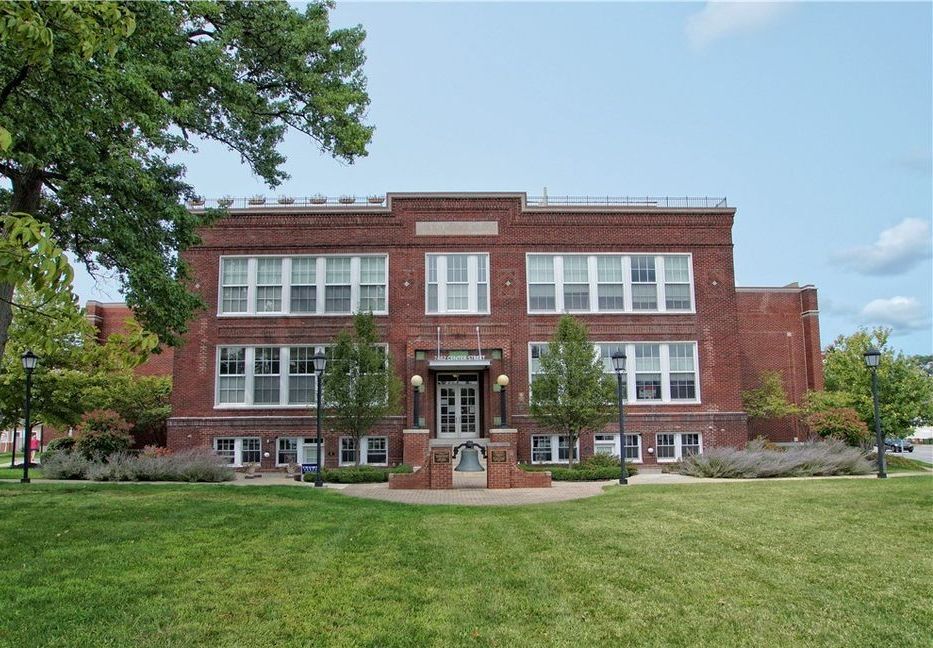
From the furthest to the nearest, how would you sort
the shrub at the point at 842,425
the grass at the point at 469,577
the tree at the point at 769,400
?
1. the tree at the point at 769,400
2. the shrub at the point at 842,425
3. the grass at the point at 469,577

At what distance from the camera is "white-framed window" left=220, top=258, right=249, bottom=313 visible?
90.5 feet

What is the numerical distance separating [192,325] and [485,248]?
11937 millimetres

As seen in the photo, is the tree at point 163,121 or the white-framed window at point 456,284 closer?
the tree at point 163,121

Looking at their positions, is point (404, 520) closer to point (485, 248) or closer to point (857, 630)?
point (857, 630)

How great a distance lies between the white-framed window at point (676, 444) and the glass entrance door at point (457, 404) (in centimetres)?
716

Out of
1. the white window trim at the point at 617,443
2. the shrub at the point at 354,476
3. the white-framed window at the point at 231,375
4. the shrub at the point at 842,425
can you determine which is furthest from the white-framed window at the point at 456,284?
the shrub at the point at 842,425

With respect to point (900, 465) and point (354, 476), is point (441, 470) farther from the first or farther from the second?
point (900, 465)

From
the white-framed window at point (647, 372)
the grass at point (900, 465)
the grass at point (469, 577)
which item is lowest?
the grass at point (900, 465)

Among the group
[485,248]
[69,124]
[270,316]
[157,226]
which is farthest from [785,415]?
[69,124]

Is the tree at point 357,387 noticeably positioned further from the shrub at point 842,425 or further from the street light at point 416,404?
the shrub at point 842,425

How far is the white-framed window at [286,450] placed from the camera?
2647 cm

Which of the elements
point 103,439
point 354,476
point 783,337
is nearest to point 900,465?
point 783,337

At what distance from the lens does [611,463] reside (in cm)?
2264

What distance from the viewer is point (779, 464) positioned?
822 inches
